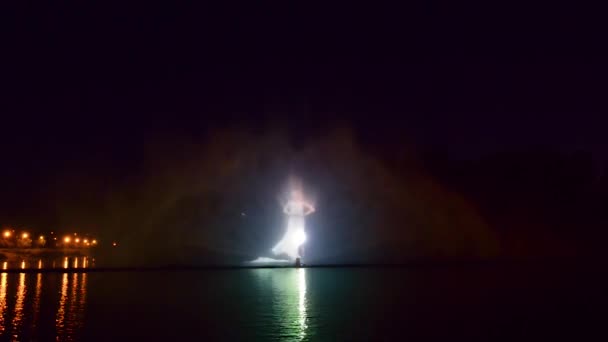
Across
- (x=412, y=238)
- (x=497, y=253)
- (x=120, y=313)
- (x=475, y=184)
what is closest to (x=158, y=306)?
(x=120, y=313)

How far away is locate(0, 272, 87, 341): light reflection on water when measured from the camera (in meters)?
13.9

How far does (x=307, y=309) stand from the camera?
17.7 metres

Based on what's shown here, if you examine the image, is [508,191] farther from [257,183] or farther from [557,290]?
[557,290]

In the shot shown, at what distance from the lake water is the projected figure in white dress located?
2462cm

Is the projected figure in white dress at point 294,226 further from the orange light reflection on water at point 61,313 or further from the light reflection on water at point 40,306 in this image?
the orange light reflection on water at point 61,313

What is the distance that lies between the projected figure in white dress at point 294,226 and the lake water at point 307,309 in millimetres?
24618

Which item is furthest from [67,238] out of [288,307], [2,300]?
[288,307]

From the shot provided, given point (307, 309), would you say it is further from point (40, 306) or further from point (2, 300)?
point (2, 300)

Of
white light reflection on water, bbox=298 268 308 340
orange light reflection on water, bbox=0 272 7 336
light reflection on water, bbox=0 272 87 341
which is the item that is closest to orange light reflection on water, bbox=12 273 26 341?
light reflection on water, bbox=0 272 87 341

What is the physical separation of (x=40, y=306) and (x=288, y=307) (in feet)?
26.1

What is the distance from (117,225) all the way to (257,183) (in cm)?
1693

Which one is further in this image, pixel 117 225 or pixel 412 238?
pixel 117 225

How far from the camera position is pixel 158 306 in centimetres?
1872

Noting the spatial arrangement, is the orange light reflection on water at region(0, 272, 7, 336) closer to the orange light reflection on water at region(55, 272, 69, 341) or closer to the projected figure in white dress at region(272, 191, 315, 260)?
the orange light reflection on water at region(55, 272, 69, 341)
